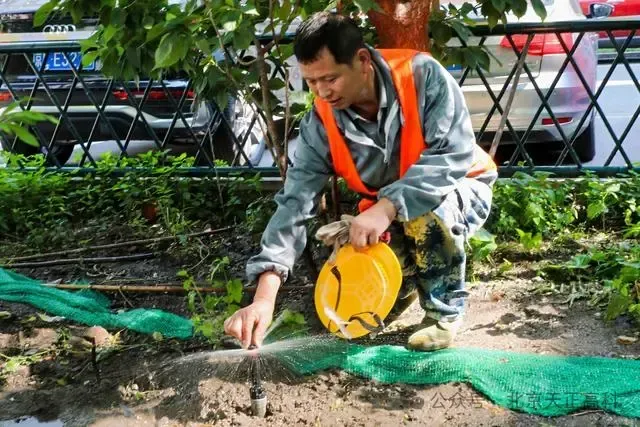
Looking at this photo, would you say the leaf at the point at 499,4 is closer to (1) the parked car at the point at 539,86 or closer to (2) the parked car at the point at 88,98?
(1) the parked car at the point at 539,86

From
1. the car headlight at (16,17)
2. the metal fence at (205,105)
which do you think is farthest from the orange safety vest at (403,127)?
the car headlight at (16,17)

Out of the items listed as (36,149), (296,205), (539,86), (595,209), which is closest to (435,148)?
(296,205)

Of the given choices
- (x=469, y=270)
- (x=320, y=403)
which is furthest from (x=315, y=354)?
(x=469, y=270)

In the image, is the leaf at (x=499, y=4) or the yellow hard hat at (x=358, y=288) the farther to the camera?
the leaf at (x=499, y=4)

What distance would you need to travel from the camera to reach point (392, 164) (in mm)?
3016

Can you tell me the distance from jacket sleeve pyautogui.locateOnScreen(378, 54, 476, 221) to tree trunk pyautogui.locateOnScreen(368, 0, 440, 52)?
62 centimetres

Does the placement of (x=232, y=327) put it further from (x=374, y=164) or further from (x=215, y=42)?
(x=215, y=42)

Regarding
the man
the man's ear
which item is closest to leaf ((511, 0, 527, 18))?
the man

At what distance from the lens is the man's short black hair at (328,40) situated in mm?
2648

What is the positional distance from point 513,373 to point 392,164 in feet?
2.99

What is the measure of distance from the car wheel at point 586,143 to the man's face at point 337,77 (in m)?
3.93

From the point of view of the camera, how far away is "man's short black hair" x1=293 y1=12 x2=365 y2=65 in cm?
265

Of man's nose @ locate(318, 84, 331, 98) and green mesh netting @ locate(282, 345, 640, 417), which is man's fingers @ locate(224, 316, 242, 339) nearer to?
green mesh netting @ locate(282, 345, 640, 417)

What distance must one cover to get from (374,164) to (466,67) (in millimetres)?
1357
